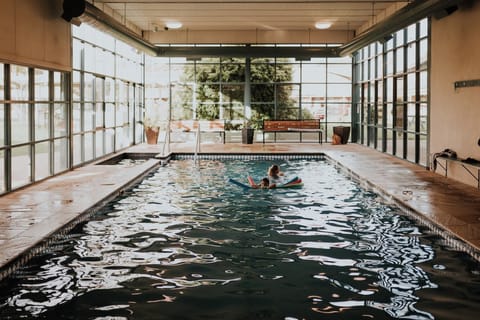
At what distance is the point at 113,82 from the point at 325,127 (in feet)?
29.5

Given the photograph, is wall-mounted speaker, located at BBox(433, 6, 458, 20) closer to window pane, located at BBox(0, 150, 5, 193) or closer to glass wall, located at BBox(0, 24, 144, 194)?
glass wall, located at BBox(0, 24, 144, 194)

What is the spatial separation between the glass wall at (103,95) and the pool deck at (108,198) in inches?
51.8

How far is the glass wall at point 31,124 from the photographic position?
9539 mm

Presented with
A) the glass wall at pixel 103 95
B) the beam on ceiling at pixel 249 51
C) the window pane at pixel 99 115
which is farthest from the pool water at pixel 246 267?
the beam on ceiling at pixel 249 51

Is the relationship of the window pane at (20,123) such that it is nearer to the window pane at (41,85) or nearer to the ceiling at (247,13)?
the window pane at (41,85)

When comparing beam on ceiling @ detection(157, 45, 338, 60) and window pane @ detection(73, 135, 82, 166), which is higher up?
beam on ceiling @ detection(157, 45, 338, 60)

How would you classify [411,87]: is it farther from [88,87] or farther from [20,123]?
[20,123]

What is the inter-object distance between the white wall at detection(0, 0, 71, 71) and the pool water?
2932mm

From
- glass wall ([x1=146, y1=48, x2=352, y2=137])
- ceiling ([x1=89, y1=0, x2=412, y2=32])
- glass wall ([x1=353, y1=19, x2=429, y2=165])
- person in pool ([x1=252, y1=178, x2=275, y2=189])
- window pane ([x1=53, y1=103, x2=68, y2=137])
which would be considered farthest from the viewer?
glass wall ([x1=146, y1=48, x2=352, y2=137])

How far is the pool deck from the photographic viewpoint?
645cm

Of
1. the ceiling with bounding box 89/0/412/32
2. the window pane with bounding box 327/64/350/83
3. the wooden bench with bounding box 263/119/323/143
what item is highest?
the ceiling with bounding box 89/0/412/32

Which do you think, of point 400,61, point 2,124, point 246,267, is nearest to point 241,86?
point 400,61

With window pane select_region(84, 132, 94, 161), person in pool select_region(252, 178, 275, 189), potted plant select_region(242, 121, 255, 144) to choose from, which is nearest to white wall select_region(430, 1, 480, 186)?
person in pool select_region(252, 178, 275, 189)

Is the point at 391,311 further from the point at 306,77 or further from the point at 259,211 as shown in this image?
the point at 306,77
